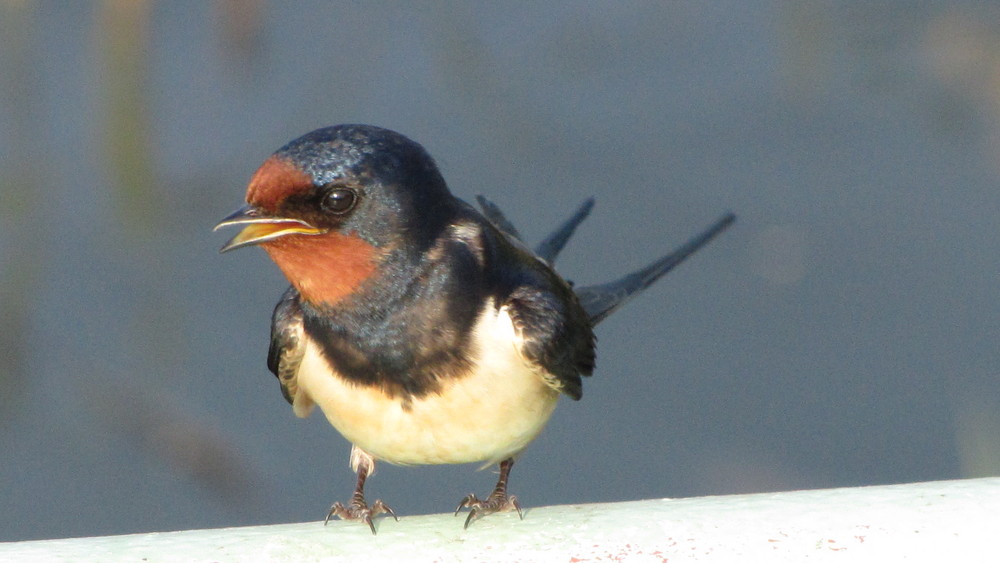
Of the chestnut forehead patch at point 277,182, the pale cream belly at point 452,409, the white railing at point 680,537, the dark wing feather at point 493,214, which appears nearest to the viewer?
the white railing at point 680,537

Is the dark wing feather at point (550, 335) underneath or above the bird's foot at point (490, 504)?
above

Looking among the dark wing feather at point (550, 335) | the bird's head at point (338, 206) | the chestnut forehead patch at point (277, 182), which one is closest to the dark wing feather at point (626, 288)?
the dark wing feather at point (550, 335)

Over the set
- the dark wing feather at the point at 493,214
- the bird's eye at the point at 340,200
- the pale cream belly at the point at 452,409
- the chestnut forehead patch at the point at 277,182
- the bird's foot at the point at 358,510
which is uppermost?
the chestnut forehead patch at the point at 277,182

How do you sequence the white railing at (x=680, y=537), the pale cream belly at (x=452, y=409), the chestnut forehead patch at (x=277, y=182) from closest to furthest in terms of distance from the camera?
the white railing at (x=680, y=537) → the chestnut forehead patch at (x=277, y=182) → the pale cream belly at (x=452, y=409)

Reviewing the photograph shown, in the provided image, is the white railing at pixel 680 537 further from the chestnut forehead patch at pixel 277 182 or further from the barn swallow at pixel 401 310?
the chestnut forehead patch at pixel 277 182

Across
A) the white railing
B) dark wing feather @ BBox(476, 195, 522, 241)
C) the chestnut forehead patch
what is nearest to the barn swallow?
the chestnut forehead patch

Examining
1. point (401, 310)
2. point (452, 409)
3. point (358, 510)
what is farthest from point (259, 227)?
point (358, 510)

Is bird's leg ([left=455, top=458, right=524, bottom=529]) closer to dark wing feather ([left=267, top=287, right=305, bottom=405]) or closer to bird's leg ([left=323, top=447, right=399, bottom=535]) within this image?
bird's leg ([left=323, top=447, right=399, bottom=535])

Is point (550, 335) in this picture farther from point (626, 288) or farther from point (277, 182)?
point (626, 288)

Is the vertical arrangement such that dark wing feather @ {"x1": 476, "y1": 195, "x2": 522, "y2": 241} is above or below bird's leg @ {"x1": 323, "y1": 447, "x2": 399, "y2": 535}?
above
